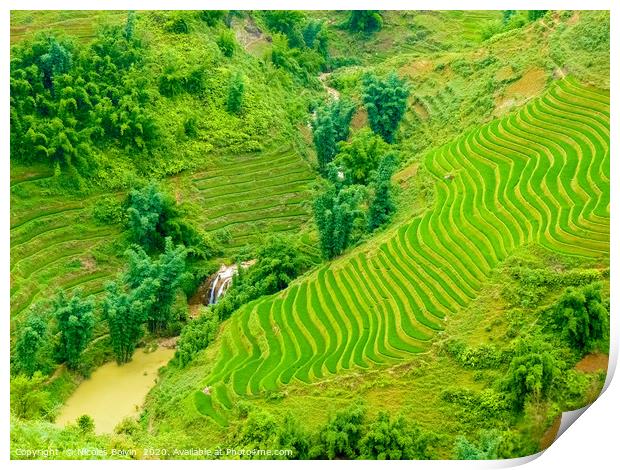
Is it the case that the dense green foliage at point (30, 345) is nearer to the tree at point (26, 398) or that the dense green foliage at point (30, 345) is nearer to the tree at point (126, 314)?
the tree at point (26, 398)

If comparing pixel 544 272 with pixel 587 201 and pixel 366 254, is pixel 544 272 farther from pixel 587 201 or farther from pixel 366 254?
pixel 366 254

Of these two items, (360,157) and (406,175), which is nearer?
(406,175)

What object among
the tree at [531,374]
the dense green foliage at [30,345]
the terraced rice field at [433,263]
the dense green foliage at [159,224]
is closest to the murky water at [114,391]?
the dense green foliage at [30,345]

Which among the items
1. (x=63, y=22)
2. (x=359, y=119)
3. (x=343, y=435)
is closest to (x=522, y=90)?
(x=359, y=119)

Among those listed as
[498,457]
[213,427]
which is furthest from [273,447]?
[498,457]

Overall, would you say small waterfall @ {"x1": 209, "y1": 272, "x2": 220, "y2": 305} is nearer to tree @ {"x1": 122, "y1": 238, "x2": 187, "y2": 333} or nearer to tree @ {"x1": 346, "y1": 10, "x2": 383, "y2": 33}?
tree @ {"x1": 122, "y1": 238, "x2": 187, "y2": 333}

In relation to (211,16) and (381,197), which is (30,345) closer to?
(381,197)

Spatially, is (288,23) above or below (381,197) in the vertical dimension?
above

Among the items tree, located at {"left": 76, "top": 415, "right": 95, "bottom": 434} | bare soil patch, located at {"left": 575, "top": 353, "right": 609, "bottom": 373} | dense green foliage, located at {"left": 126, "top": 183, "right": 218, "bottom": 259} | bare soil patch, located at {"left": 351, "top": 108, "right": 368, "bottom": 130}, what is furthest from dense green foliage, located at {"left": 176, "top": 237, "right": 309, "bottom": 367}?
bare soil patch, located at {"left": 351, "top": 108, "right": 368, "bottom": 130}
